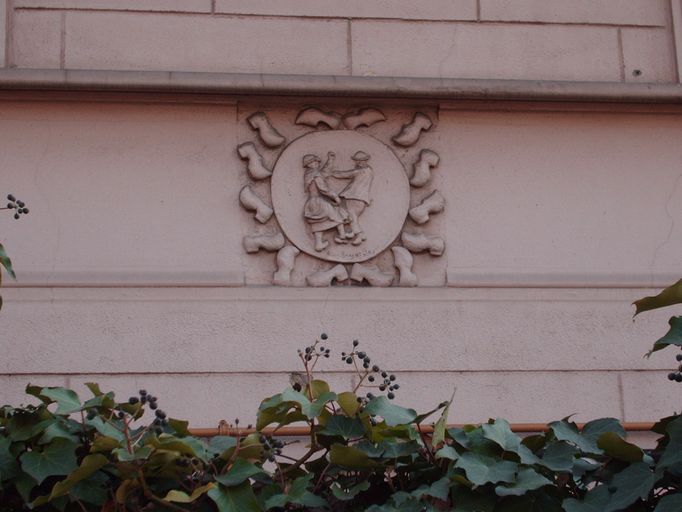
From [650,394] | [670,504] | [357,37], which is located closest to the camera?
[670,504]

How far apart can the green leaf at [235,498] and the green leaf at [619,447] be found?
0.90 metres

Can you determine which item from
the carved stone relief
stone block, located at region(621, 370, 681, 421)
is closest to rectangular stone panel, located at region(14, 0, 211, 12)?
the carved stone relief

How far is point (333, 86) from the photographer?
646cm

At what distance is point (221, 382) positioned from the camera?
6059 millimetres

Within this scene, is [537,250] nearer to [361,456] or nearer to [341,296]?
[341,296]

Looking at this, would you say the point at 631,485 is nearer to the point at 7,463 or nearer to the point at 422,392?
the point at 7,463

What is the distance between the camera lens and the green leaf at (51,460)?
12.1 feet

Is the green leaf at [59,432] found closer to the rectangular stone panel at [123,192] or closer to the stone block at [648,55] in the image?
the rectangular stone panel at [123,192]

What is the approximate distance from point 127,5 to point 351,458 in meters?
3.39

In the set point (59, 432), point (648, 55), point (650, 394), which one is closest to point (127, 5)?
point (648, 55)

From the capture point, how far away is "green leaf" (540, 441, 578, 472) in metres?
3.72

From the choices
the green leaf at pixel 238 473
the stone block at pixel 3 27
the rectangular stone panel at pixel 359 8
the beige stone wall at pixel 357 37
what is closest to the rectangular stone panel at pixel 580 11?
the beige stone wall at pixel 357 37

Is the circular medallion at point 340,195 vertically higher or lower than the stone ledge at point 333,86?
lower

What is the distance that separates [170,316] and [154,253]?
30cm
